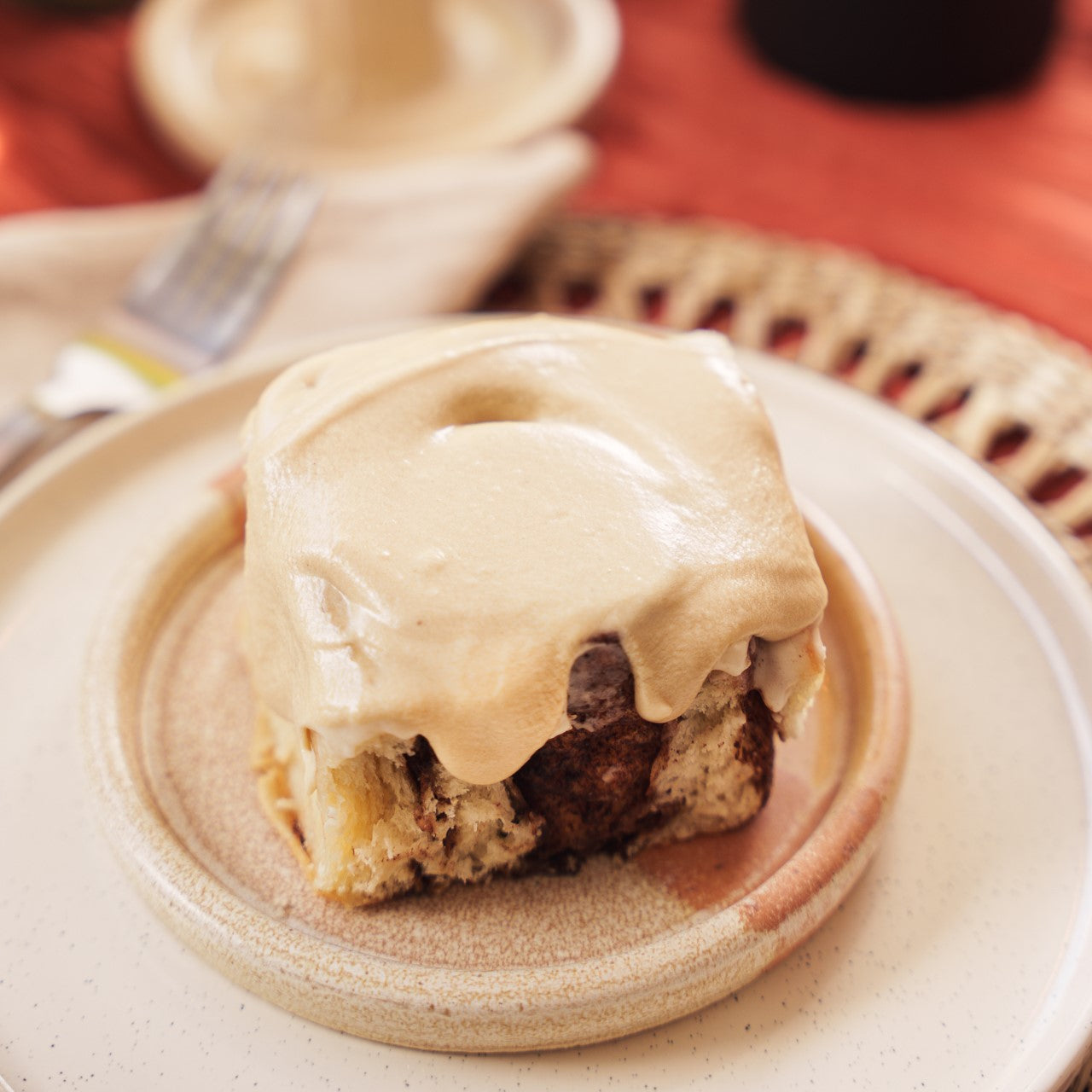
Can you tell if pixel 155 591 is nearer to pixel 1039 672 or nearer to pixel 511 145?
Answer: pixel 1039 672

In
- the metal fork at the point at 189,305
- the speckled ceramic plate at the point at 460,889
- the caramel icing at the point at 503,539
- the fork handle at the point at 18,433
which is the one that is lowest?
the fork handle at the point at 18,433

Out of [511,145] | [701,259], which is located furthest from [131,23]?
[701,259]

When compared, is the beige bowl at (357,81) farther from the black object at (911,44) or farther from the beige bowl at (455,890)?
the beige bowl at (455,890)

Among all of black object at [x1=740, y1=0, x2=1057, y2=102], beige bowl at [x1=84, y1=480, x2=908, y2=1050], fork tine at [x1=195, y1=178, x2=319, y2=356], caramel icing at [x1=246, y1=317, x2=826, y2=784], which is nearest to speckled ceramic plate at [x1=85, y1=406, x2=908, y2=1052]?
beige bowl at [x1=84, y1=480, x2=908, y2=1050]

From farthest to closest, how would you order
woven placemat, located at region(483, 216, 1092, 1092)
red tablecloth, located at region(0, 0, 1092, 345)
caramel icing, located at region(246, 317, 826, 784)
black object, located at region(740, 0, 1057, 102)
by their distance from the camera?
black object, located at region(740, 0, 1057, 102)
red tablecloth, located at region(0, 0, 1092, 345)
woven placemat, located at region(483, 216, 1092, 1092)
caramel icing, located at region(246, 317, 826, 784)

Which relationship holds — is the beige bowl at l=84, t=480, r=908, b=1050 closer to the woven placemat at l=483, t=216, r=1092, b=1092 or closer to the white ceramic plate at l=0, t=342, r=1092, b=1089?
the white ceramic plate at l=0, t=342, r=1092, b=1089

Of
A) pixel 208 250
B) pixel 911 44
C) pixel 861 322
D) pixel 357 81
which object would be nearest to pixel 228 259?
pixel 208 250

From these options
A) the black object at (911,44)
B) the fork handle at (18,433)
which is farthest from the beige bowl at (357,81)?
the fork handle at (18,433)
